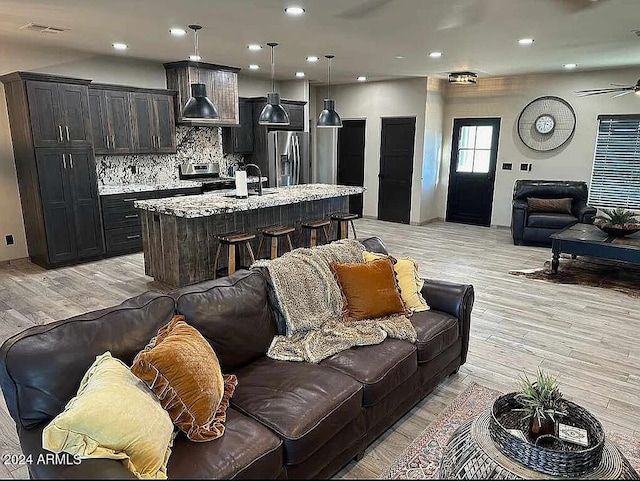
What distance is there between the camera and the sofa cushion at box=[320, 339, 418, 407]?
2.16 metres

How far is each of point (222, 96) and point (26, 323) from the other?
4.47 metres

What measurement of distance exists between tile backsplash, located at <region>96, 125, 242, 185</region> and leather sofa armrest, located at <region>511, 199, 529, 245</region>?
493cm

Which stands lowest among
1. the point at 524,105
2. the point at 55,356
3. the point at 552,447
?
the point at 552,447

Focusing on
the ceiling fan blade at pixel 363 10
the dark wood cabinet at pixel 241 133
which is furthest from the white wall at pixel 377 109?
the ceiling fan blade at pixel 363 10

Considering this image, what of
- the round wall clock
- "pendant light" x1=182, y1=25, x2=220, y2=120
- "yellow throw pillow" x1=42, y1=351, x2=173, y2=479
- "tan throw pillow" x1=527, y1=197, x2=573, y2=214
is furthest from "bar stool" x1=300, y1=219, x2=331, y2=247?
the round wall clock

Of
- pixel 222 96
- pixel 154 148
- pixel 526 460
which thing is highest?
pixel 222 96

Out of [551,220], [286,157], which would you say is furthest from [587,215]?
[286,157]

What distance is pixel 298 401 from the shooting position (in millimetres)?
1910

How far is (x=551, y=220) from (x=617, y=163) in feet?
5.33

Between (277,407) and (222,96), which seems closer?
(277,407)

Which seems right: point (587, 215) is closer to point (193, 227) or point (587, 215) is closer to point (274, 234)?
point (274, 234)

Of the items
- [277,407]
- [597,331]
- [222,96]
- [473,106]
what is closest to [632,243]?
[597,331]

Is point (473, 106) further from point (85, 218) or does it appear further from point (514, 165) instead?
point (85, 218)

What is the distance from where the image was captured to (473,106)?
8.27 metres
